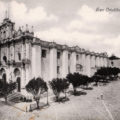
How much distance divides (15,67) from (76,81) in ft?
40.1

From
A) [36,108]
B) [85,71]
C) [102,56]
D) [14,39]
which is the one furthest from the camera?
[102,56]

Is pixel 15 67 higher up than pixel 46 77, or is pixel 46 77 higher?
pixel 15 67

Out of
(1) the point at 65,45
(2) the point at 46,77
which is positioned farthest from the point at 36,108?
(1) the point at 65,45

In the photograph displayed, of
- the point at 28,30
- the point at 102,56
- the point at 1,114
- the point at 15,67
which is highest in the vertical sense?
the point at 28,30

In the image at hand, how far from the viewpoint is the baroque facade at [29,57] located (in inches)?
1118

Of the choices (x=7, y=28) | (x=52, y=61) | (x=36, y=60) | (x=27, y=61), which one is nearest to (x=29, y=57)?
(x=27, y=61)

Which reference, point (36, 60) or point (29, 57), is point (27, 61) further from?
point (36, 60)

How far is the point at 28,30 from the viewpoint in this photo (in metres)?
28.5

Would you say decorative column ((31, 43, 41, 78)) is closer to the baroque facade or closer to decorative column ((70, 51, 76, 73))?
the baroque facade

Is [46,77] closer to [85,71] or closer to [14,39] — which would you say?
[14,39]

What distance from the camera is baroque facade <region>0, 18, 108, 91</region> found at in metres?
28.4

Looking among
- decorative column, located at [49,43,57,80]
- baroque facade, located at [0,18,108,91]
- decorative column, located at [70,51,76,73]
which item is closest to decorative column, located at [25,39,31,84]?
baroque facade, located at [0,18,108,91]

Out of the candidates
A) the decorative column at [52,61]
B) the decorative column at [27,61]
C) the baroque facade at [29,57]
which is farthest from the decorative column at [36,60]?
the decorative column at [52,61]

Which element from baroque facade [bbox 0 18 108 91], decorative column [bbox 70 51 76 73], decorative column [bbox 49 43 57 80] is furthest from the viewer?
decorative column [bbox 70 51 76 73]
